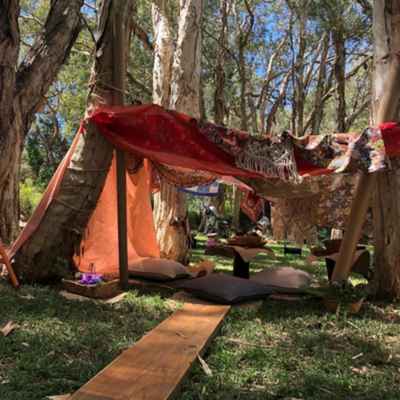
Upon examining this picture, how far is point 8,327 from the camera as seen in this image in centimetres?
313

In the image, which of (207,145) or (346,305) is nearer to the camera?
(346,305)

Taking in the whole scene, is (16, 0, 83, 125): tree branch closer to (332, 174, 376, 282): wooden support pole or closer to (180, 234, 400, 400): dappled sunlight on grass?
(180, 234, 400, 400): dappled sunlight on grass

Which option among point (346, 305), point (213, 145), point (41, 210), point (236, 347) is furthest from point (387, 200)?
point (41, 210)

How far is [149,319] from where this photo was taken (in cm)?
365

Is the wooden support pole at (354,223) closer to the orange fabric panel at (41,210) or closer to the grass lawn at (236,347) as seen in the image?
the grass lawn at (236,347)

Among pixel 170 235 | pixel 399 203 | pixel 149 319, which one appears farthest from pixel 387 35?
pixel 170 235

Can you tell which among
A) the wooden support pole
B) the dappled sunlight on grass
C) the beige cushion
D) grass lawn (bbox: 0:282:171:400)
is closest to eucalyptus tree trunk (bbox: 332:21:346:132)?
the wooden support pole

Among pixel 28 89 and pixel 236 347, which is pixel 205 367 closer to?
pixel 236 347

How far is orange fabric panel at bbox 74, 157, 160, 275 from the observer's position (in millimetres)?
5352

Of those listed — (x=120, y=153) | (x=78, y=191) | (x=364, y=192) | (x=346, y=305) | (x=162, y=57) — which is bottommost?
(x=346, y=305)

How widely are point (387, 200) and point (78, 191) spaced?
305 cm

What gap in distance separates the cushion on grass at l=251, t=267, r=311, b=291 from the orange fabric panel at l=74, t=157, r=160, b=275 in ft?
5.44

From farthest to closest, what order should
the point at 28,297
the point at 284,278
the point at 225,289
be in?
the point at 284,278 → the point at 225,289 → the point at 28,297

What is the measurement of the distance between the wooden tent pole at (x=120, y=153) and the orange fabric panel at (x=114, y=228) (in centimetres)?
51
